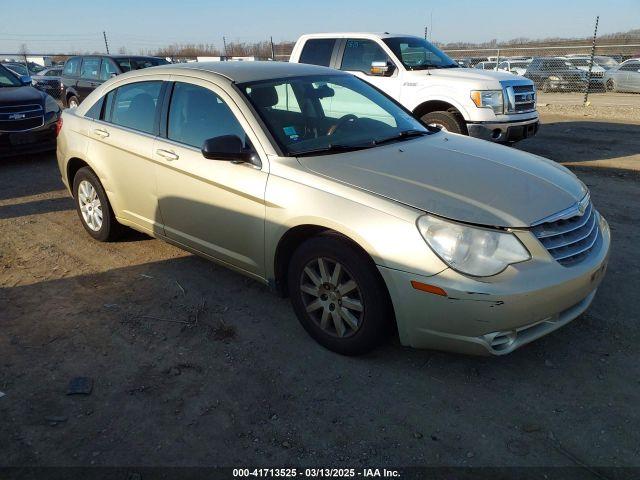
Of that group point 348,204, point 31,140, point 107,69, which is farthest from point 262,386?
point 107,69

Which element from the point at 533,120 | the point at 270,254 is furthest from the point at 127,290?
the point at 533,120

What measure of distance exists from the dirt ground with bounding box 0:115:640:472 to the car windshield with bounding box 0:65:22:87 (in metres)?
6.48

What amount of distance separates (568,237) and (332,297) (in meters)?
1.40

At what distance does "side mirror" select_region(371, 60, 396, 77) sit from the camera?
8078 millimetres

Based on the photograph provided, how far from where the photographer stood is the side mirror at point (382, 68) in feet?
26.5

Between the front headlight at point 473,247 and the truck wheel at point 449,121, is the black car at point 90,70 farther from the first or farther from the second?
the front headlight at point 473,247

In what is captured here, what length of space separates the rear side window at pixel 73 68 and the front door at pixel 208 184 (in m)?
11.8

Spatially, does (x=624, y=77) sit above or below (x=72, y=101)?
above

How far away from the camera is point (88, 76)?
13.5 meters

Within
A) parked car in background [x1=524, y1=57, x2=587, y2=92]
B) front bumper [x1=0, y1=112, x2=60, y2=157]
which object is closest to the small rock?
front bumper [x1=0, y1=112, x2=60, y2=157]

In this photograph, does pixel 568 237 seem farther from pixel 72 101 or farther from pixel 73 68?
pixel 73 68

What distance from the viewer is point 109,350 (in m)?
3.30

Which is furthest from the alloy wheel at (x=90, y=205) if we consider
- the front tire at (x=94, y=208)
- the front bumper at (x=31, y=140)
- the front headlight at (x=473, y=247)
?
the front bumper at (x=31, y=140)

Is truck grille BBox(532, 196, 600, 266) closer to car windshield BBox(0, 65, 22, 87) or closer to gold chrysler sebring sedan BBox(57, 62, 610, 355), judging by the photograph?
gold chrysler sebring sedan BBox(57, 62, 610, 355)
